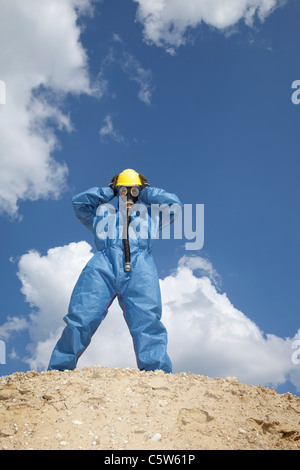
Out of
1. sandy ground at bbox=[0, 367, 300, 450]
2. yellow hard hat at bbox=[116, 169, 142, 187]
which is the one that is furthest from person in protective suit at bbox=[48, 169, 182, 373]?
sandy ground at bbox=[0, 367, 300, 450]

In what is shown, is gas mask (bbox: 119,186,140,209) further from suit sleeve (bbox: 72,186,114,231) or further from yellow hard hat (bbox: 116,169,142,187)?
suit sleeve (bbox: 72,186,114,231)

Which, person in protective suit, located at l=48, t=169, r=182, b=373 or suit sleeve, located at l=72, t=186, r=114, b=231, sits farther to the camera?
suit sleeve, located at l=72, t=186, r=114, b=231

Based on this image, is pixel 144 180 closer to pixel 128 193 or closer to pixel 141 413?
pixel 128 193

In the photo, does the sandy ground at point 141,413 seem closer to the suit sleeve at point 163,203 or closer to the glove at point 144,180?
the suit sleeve at point 163,203

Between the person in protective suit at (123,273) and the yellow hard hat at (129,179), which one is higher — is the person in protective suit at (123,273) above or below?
below

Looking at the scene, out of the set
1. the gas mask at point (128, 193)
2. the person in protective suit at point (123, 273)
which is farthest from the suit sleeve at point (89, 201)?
the gas mask at point (128, 193)

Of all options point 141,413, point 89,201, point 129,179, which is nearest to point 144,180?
point 129,179

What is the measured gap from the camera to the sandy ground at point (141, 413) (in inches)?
112

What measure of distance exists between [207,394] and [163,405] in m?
0.55

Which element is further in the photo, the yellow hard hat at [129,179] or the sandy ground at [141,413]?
the yellow hard hat at [129,179]

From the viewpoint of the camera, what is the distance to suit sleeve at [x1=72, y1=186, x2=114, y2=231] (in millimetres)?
6049

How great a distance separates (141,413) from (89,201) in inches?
145

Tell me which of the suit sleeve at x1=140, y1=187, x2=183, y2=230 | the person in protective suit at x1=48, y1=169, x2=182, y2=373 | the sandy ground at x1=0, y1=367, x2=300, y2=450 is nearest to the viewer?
the sandy ground at x1=0, y1=367, x2=300, y2=450

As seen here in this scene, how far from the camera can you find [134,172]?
629 centimetres
